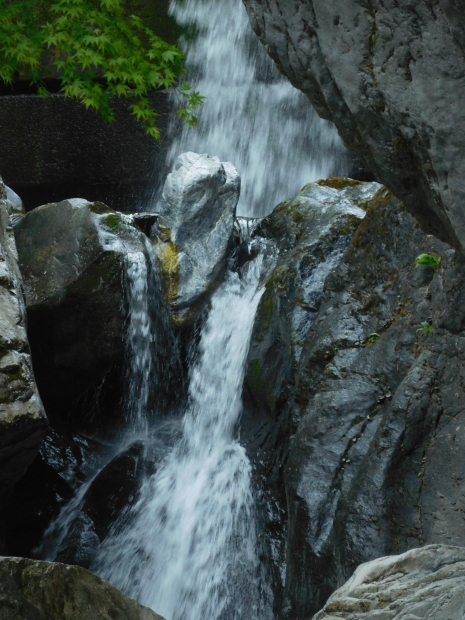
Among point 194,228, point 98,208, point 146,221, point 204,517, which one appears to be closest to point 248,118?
point 146,221

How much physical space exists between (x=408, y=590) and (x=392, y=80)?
130 centimetres

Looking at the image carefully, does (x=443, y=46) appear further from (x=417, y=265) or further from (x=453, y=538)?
(x=417, y=265)

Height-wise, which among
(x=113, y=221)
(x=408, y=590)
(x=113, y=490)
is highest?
(x=408, y=590)

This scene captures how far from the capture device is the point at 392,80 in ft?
6.20

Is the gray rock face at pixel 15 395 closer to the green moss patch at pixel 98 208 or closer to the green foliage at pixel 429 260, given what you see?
the green moss patch at pixel 98 208

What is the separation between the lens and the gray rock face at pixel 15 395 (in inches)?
173

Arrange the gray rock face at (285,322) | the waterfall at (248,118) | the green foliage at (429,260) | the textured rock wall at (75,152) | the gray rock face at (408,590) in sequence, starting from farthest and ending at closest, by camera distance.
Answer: the textured rock wall at (75,152)
the waterfall at (248,118)
the gray rock face at (285,322)
the green foliage at (429,260)
the gray rock face at (408,590)

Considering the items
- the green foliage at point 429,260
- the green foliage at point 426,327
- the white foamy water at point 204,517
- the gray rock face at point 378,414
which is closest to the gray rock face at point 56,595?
the gray rock face at point 378,414

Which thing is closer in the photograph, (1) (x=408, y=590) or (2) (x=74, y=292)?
(1) (x=408, y=590)

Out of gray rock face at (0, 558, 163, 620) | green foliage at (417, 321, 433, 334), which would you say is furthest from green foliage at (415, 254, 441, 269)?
gray rock face at (0, 558, 163, 620)

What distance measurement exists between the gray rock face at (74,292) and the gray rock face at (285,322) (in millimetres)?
1379

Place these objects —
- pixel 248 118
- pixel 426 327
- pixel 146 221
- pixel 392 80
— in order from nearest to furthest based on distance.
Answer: pixel 392 80
pixel 426 327
pixel 146 221
pixel 248 118

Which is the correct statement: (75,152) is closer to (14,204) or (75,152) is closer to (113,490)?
(14,204)

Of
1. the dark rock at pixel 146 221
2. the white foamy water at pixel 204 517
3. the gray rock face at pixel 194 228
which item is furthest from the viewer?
the dark rock at pixel 146 221
